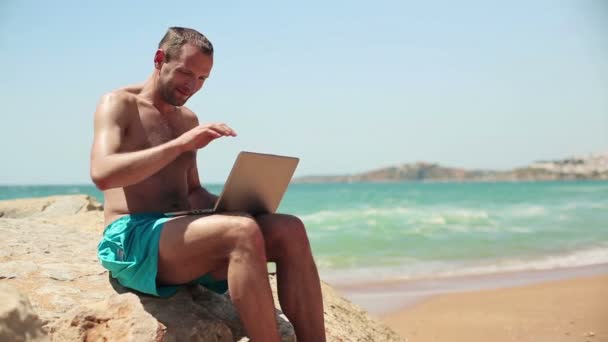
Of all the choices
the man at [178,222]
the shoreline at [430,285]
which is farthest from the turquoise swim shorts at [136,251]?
the shoreline at [430,285]

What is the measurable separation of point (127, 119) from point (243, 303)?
1043 millimetres

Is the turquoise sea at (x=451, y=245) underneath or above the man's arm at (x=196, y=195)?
underneath

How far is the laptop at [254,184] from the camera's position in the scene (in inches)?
101

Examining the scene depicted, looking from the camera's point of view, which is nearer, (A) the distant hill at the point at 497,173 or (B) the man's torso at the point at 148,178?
(B) the man's torso at the point at 148,178

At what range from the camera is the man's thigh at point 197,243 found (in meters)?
2.50

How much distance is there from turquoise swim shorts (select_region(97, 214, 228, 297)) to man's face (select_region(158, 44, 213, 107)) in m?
0.59

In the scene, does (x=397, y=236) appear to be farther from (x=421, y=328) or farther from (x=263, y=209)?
(x=263, y=209)

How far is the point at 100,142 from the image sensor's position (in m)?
Result: 2.66

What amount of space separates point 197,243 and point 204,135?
44cm

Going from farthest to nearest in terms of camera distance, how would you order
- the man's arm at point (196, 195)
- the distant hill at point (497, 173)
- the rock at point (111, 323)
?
the distant hill at point (497, 173) < the man's arm at point (196, 195) < the rock at point (111, 323)

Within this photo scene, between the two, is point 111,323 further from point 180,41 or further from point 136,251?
A: point 180,41

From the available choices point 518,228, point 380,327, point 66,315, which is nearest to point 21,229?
point 66,315

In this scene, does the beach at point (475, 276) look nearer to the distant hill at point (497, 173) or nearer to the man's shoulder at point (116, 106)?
the man's shoulder at point (116, 106)

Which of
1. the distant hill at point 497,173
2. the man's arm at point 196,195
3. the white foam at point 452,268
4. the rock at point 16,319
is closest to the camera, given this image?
the rock at point 16,319
